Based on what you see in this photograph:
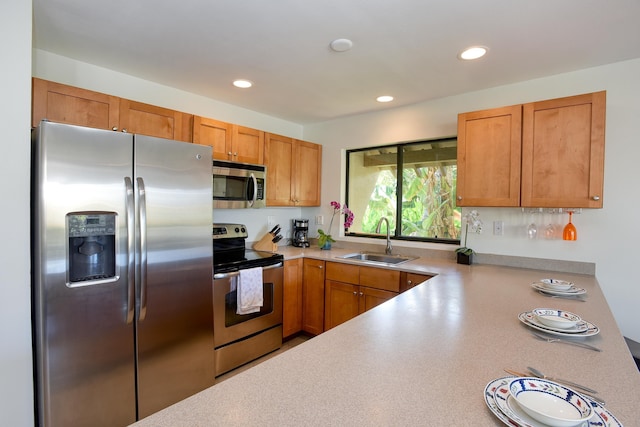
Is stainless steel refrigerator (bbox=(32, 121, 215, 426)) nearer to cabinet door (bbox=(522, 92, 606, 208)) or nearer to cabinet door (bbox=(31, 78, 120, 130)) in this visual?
cabinet door (bbox=(31, 78, 120, 130))

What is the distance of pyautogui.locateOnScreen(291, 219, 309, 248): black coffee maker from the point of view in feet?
12.1

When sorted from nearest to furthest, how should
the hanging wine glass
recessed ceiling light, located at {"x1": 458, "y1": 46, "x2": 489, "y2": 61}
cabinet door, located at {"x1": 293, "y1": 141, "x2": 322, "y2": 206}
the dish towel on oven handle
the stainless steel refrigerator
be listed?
the stainless steel refrigerator, recessed ceiling light, located at {"x1": 458, "y1": 46, "x2": 489, "y2": 61}, the hanging wine glass, the dish towel on oven handle, cabinet door, located at {"x1": 293, "y1": 141, "x2": 322, "y2": 206}

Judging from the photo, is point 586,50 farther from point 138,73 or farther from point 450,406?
point 138,73

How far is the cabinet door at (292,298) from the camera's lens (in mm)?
2977

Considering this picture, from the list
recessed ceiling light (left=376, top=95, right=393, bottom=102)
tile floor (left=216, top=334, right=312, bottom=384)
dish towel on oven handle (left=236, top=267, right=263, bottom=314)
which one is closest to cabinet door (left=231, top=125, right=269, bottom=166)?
dish towel on oven handle (left=236, top=267, right=263, bottom=314)

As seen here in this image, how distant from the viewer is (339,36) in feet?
6.09

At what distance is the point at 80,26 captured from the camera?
1.80 meters

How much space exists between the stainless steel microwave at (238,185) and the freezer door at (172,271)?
0.51 meters

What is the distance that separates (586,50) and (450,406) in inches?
93.2

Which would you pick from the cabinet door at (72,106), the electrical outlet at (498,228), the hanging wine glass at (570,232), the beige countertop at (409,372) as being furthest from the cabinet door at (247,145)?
the hanging wine glass at (570,232)

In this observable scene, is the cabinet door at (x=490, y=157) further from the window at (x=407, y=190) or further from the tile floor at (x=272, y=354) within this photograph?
the tile floor at (x=272, y=354)

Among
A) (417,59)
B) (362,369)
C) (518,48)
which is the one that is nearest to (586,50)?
(518,48)

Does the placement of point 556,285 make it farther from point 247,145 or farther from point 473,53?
point 247,145

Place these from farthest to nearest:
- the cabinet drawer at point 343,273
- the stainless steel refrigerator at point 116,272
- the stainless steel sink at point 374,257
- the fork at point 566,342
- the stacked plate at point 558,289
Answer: the stainless steel sink at point 374,257
the cabinet drawer at point 343,273
the stacked plate at point 558,289
the stainless steel refrigerator at point 116,272
the fork at point 566,342
